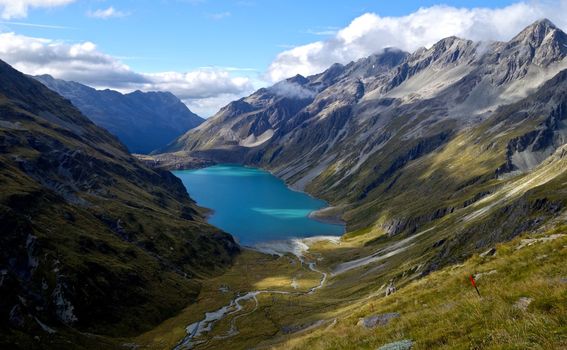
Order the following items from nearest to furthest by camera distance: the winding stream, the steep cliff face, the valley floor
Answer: the valley floor, the steep cliff face, the winding stream

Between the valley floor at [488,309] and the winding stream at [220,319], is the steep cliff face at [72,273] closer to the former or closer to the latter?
the winding stream at [220,319]

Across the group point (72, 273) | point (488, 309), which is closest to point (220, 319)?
point (72, 273)

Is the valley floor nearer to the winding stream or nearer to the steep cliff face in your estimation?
the steep cliff face

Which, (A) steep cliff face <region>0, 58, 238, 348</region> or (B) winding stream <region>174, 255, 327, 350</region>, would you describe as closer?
(A) steep cliff face <region>0, 58, 238, 348</region>

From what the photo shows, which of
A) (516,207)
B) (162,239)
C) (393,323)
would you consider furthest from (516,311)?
(162,239)

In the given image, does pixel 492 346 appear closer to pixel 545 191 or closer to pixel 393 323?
pixel 393 323

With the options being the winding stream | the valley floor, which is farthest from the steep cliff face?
the valley floor

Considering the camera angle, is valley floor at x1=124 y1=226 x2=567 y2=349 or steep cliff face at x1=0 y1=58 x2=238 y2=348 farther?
steep cliff face at x1=0 y1=58 x2=238 y2=348

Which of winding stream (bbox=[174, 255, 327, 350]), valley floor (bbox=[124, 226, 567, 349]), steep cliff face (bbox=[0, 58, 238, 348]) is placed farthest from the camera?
winding stream (bbox=[174, 255, 327, 350])

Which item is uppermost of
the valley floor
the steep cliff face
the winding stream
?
the valley floor

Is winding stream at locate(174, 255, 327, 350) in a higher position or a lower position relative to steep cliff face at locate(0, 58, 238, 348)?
lower

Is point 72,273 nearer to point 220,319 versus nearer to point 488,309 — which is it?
point 220,319

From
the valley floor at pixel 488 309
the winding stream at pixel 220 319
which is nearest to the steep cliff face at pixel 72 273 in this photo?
the winding stream at pixel 220 319
